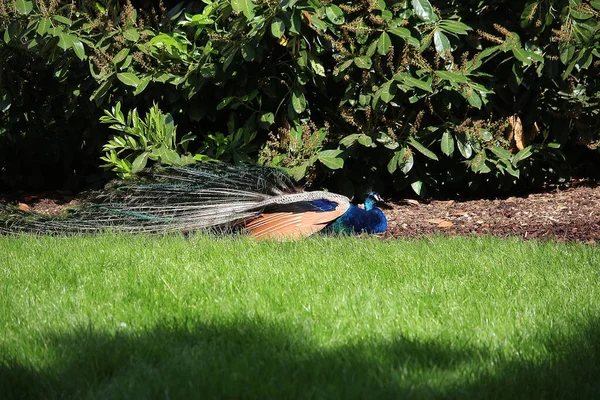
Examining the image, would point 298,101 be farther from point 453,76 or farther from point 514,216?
point 514,216

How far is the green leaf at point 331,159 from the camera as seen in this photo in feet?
19.7

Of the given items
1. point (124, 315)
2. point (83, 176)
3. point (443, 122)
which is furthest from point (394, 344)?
point (83, 176)

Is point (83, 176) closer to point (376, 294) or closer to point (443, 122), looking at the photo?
point (443, 122)

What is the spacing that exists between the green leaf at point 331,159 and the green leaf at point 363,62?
28.7 inches

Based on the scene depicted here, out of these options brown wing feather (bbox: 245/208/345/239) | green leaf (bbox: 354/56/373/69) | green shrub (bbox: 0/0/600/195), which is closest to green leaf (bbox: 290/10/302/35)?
green shrub (bbox: 0/0/600/195)

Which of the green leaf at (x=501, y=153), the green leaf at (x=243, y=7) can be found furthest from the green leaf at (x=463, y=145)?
the green leaf at (x=243, y=7)

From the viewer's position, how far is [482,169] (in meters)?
6.50

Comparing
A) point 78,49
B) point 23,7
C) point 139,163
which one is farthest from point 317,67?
point 23,7

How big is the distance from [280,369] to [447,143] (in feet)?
13.5

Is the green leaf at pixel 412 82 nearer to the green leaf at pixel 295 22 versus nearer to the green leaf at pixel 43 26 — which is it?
the green leaf at pixel 295 22

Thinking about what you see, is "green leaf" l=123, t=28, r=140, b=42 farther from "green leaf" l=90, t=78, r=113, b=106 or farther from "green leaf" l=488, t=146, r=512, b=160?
"green leaf" l=488, t=146, r=512, b=160

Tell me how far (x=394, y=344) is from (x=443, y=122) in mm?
4014

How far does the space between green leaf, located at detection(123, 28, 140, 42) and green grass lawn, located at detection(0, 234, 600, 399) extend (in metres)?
2.37

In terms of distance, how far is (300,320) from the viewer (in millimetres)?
3209
